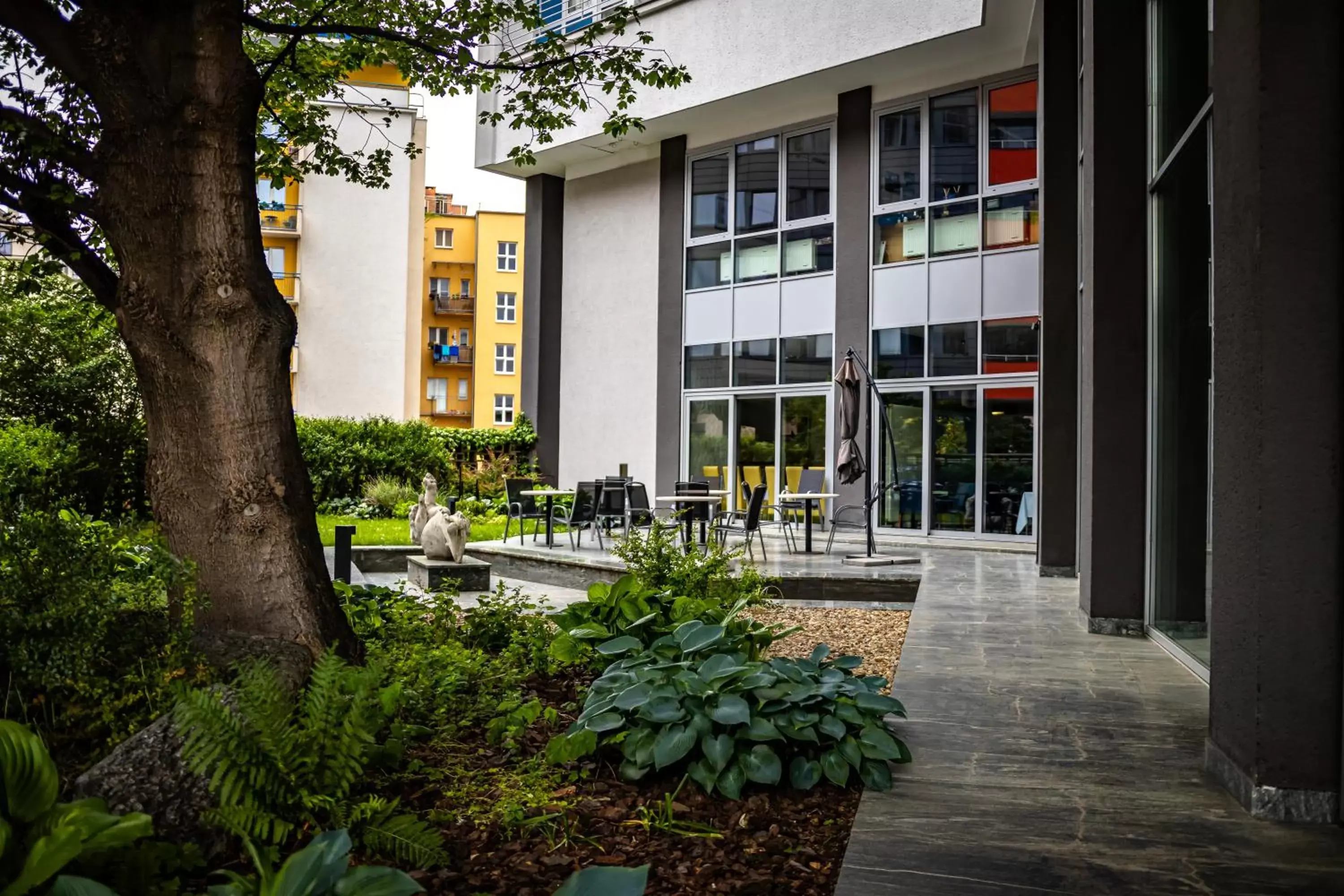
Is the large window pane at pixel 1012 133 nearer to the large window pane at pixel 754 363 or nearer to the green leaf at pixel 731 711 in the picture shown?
the large window pane at pixel 754 363

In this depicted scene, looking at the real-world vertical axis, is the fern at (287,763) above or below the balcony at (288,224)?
below

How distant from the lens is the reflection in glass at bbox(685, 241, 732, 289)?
56.3 ft

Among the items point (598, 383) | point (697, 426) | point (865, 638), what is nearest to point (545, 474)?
point (598, 383)

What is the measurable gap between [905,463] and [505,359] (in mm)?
34820

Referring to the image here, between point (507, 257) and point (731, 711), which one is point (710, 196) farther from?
point (507, 257)

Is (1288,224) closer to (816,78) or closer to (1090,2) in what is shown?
(1090,2)

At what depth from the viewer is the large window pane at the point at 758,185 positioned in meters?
16.5

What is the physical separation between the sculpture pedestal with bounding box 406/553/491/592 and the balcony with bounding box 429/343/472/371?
35.9 m

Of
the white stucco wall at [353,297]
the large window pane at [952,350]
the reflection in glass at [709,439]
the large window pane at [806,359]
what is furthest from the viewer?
the white stucco wall at [353,297]

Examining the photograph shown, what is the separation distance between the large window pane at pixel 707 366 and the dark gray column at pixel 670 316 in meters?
0.18

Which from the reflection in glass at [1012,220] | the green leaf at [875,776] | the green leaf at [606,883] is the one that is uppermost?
the reflection in glass at [1012,220]

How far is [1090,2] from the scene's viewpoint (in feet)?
20.8

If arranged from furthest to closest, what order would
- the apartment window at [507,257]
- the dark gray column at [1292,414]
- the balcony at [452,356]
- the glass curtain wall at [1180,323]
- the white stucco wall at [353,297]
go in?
the apartment window at [507,257], the balcony at [452,356], the white stucco wall at [353,297], the glass curtain wall at [1180,323], the dark gray column at [1292,414]

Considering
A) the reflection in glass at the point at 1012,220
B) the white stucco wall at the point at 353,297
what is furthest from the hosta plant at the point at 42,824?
the white stucco wall at the point at 353,297
